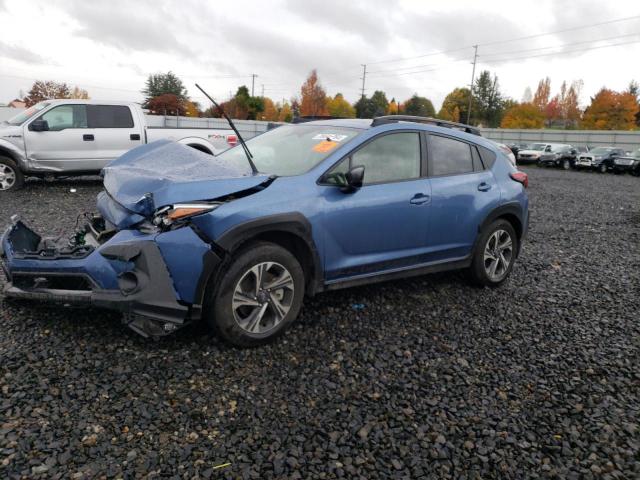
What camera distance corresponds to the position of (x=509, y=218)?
4945 mm

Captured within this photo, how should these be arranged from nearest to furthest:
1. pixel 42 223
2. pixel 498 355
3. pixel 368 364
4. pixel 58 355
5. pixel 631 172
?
1. pixel 58 355
2. pixel 368 364
3. pixel 498 355
4. pixel 42 223
5. pixel 631 172

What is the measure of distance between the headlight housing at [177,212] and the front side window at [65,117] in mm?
7800

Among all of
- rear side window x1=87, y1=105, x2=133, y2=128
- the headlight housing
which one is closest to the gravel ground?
the headlight housing

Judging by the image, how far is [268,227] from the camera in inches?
126

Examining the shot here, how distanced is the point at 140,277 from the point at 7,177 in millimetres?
7947

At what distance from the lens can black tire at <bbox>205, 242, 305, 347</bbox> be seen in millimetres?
3104

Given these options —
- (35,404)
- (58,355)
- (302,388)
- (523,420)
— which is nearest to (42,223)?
(58,355)

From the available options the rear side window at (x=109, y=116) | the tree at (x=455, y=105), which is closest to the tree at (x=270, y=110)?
the tree at (x=455, y=105)

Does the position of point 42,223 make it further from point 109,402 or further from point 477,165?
point 477,165

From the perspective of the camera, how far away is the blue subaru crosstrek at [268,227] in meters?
2.97

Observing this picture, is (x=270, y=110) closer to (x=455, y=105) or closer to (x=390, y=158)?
(x=455, y=105)

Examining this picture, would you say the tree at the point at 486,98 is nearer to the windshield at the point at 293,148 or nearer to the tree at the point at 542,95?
the tree at the point at 542,95

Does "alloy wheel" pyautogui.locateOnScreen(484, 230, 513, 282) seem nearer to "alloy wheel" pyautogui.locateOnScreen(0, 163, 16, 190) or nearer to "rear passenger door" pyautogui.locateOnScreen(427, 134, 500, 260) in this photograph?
"rear passenger door" pyautogui.locateOnScreen(427, 134, 500, 260)

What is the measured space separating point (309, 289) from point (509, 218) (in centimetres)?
255
